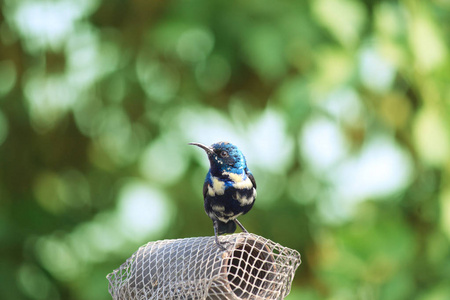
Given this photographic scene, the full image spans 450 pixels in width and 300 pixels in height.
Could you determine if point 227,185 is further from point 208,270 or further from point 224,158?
point 208,270

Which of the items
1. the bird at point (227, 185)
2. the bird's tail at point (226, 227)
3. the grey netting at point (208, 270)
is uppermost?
the bird at point (227, 185)

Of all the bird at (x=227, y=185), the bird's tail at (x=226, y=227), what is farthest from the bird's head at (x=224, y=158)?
the bird's tail at (x=226, y=227)

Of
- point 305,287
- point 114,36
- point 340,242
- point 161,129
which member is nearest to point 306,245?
point 305,287

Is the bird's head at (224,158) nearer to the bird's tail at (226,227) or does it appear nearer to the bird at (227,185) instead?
the bird at (227,185)

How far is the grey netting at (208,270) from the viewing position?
3.83ft

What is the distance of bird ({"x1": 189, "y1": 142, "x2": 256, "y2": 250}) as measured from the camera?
48.5 inches

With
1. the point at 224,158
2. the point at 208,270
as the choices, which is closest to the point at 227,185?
the point at 224,158

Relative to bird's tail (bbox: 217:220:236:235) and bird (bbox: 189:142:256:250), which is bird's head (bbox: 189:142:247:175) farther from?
bird's tail (bbox: 217:220:236:235)

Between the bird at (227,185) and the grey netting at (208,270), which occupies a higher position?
the bird at (227,185)

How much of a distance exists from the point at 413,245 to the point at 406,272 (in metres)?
0.12

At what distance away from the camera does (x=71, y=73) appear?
10.5 feet

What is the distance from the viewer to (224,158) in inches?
49.2

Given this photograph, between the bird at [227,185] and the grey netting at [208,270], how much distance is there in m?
0.05

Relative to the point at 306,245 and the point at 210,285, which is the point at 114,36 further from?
the point at 210,285
